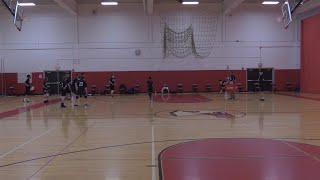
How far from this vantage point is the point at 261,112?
47.3 feet

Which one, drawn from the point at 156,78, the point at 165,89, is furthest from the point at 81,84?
the point at 165,89

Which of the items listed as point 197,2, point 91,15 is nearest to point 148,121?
point 197,2

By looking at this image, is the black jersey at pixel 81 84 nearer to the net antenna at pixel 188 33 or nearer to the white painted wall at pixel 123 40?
the white painted wall at pixel 123 40

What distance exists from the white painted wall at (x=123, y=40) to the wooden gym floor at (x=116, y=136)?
45.4ft

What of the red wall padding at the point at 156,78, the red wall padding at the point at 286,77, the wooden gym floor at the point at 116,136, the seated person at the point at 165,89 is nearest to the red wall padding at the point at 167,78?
the red wall padding at the point at 156,78

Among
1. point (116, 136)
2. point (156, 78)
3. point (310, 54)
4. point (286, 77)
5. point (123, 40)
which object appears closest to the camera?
point (116, 136)

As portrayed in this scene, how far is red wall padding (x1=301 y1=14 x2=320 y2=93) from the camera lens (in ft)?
83.5

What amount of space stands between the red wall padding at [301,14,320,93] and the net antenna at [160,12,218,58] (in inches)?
260

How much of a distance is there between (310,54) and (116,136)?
69.8 ft

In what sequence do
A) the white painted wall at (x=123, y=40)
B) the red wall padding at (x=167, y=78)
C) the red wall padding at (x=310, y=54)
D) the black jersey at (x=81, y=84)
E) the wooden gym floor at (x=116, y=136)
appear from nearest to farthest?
the wooden gym floor at (x=116, y=136) < the black jersey at (x=81, y=84) < the red wall padding at (x=310, y=54) < the white painted wall at (x=123, y=40) < the red wall padding at (x=167, y=78)

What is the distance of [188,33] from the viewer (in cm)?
2789

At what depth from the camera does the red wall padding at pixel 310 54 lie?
2546 cm

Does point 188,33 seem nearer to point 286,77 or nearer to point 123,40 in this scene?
point 123,40

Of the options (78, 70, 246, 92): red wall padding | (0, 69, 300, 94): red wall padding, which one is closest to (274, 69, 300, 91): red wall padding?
(0, 69, 300, 94): red wall padding
